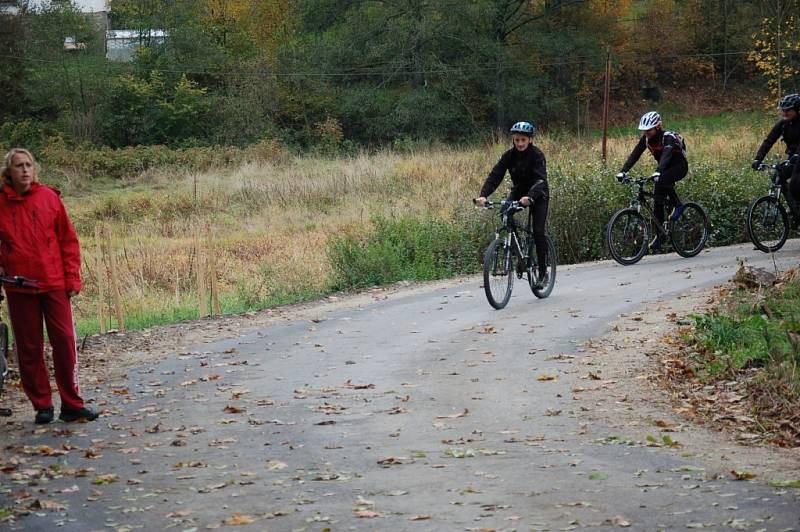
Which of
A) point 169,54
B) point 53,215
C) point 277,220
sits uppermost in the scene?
point 169,54

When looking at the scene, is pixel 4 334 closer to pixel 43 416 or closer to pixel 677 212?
pixel 43 416

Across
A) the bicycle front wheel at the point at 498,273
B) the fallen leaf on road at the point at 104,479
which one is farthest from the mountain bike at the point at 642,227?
the fallen leaf on road at the point at 104,479

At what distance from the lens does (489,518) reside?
20.5 ft

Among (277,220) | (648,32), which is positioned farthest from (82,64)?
(277,220)

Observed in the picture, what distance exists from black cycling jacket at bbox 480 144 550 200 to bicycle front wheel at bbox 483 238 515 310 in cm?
72

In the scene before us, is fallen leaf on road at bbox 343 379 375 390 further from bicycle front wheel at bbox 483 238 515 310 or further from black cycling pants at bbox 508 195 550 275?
black cycling pants at bbox 508 195 550 275

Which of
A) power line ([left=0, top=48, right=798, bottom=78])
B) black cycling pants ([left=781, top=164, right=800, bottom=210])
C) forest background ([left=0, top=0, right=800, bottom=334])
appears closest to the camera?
black cycling pants ([left=781, top=164, right=800, bottom=210])

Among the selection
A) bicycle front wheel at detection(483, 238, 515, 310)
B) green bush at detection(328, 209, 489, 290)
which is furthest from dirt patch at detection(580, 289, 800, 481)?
green bush at detection(328, 209, 489, 290)

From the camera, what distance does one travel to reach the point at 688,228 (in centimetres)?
1922

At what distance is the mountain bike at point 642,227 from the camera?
18188mm

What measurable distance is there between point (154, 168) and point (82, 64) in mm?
21371

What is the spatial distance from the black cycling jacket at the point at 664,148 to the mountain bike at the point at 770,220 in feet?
5.32

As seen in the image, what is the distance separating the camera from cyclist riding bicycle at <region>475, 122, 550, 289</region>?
14.1 metres

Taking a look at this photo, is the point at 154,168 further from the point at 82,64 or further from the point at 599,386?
the point at 599,386
